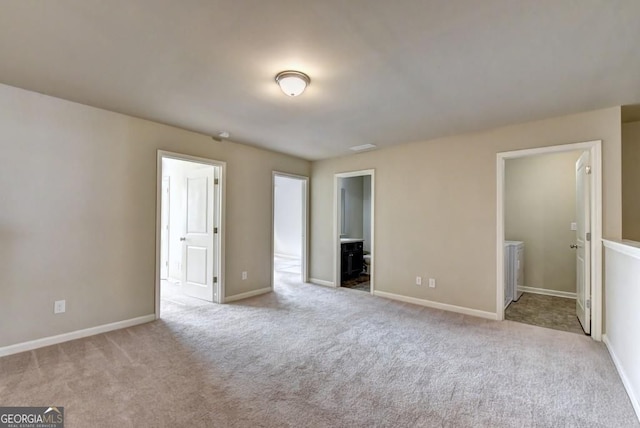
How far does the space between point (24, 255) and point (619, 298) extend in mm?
5261

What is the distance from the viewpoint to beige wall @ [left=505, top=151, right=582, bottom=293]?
469cm

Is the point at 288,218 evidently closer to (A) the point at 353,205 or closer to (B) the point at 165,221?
(A) the point at 353,205

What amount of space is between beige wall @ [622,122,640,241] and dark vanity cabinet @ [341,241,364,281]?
4017 mm

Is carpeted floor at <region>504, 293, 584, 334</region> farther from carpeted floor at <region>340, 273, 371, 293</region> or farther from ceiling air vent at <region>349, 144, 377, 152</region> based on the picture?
ceiling air vent at <region>349, 144, 377, 152</region>

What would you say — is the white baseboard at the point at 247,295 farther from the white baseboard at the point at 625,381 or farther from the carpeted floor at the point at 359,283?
the white baseboard at the point at 625,381

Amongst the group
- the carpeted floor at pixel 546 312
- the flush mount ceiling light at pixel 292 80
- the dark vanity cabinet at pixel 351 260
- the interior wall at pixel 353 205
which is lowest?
the carpeted floor at pixel 546 312

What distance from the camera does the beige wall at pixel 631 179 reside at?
353cm

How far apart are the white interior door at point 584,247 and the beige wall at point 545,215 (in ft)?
4.38

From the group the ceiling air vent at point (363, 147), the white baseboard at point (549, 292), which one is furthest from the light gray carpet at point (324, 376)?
the ceiling air vent at point (363, 147)

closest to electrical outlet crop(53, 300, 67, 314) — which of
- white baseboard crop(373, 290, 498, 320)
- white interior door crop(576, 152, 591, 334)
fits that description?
white baseboard crop(373, 290, 498, 320)

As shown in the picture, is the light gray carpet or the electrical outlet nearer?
the light gray carpet

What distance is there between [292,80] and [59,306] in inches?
124

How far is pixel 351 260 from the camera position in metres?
6.08

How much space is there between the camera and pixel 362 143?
14.7ft
